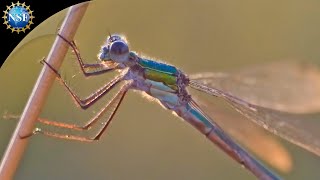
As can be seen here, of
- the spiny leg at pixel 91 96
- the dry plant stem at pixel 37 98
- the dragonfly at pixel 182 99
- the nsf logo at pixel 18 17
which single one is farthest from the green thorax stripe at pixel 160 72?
the nsf logo at pixel 18 17

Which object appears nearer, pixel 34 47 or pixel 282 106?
pixel 34 47

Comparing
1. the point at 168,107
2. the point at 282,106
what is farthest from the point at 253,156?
the point at 168,107

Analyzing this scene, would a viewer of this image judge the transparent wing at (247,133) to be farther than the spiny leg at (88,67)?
Yes

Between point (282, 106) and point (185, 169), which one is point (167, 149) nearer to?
point (185, 169)

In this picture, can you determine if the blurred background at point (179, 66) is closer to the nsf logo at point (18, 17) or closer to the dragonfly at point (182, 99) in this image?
the dragonfly at point (182, 99)

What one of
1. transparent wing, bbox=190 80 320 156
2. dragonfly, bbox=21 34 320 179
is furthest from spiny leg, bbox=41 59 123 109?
transparent wing, bbox=190 80 320 156

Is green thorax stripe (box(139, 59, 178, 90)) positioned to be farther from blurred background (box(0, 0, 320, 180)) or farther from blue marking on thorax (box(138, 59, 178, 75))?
blurred background (box(0, 0, 320, 180))
